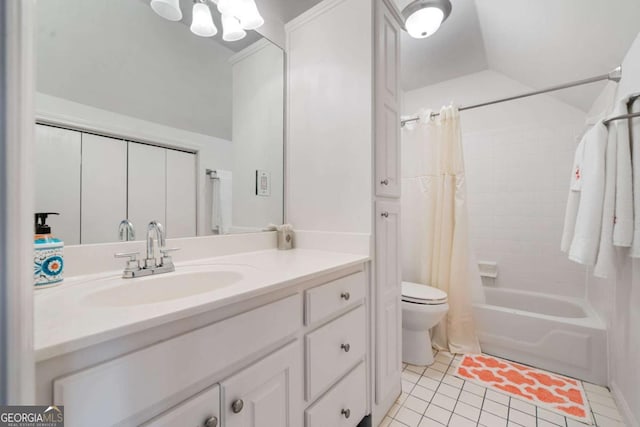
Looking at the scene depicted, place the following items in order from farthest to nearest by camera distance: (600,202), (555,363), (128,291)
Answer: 1. (555,363)
2. (600,202)
3. (128,291)

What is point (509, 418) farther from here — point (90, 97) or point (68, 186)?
point (90, 97)

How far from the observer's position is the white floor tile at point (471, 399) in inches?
53.9

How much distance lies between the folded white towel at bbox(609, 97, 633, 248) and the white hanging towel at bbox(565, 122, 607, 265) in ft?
0.17

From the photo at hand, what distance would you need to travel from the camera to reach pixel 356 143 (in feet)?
4.10

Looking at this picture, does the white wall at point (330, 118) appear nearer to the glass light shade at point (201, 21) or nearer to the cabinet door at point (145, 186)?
the glass light shade at point (201, 21)

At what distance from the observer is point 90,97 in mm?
894

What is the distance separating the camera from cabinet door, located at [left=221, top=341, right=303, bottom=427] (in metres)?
0.64

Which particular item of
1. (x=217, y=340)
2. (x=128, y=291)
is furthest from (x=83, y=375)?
(x=128, y=291)

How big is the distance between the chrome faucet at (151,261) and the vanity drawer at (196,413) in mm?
476

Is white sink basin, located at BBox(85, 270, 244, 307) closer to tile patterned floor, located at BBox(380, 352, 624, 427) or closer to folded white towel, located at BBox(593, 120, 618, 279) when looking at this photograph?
tile patterned floor, located at BBox(380, 352, 624, 427)

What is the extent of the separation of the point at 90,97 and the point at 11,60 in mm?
856

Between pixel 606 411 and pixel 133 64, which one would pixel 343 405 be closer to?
pixel 606 411

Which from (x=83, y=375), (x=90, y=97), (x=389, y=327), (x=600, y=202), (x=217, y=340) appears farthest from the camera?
(x=389, y=327)

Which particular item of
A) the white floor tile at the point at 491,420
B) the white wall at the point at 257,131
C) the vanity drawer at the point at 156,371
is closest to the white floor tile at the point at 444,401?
the white floor tile at the point at 491,420
